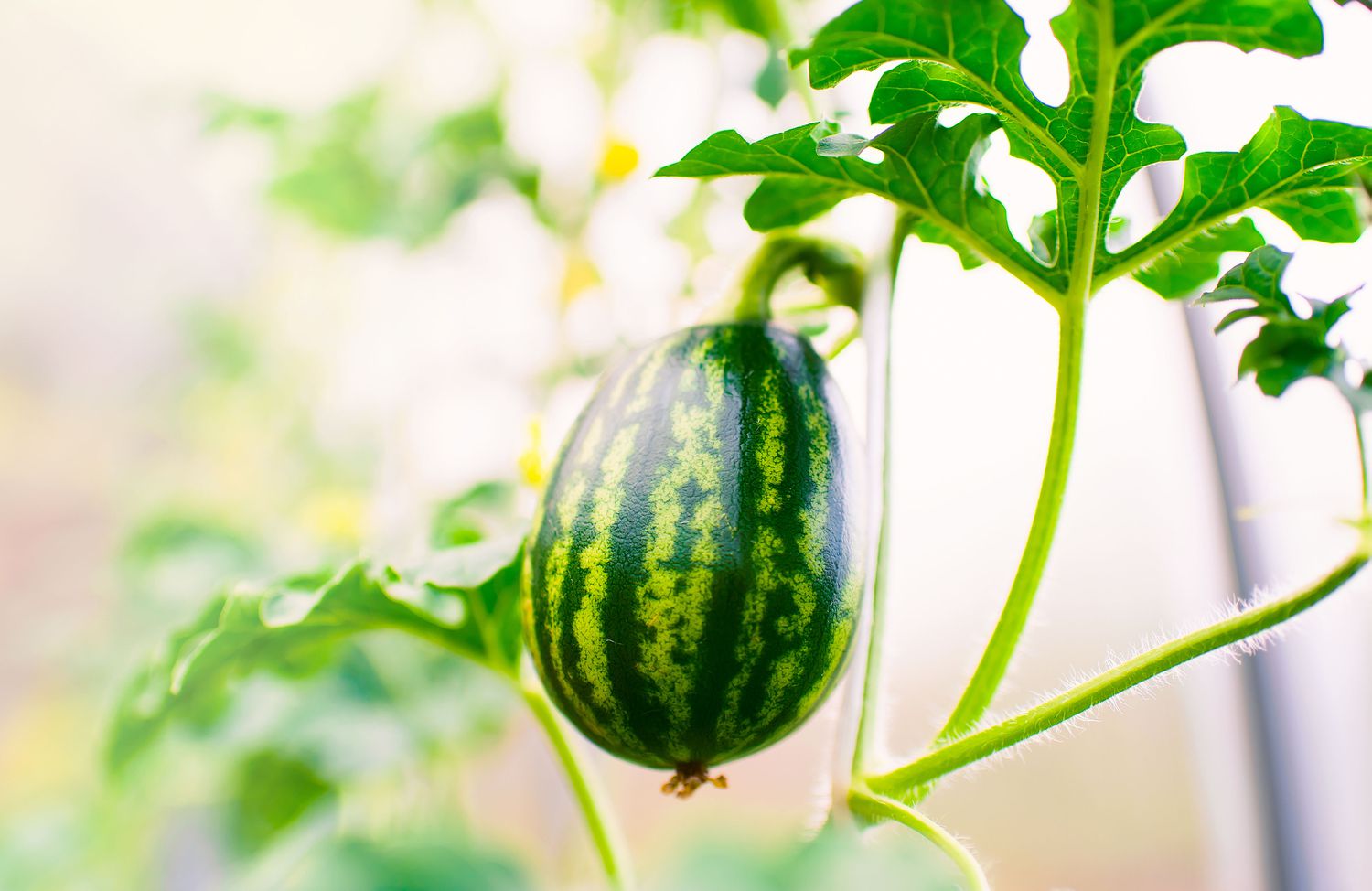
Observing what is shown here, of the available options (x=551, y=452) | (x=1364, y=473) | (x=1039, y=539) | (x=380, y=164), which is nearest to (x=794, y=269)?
(x=1039, y=539)

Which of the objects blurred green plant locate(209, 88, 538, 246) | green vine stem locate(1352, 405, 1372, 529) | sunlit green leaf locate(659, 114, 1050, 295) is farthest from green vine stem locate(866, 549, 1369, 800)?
blurred green plant locate(209, 88, 538, 246)

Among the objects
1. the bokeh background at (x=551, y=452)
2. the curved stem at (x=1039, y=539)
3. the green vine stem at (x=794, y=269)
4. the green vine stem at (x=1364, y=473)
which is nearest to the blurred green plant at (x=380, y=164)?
the bokeh background at (x=551, y=452)

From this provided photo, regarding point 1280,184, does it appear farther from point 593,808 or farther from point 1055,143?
point 593,808

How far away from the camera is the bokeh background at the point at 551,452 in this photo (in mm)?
1229

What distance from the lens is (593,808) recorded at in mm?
757

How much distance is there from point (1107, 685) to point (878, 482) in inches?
7.7

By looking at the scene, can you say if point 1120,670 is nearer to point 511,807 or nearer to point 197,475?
point 511,807

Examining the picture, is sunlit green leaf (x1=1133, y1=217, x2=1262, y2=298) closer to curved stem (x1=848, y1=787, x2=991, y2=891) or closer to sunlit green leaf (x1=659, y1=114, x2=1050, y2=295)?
sunlit green leaf (x1=659, y1=114, x2=1050, y2=295)

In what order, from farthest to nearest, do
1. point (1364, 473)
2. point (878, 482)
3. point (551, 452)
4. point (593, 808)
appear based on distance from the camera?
point (551, 452) → point (593, 808) → point (878, 482) → point (1364, 473)

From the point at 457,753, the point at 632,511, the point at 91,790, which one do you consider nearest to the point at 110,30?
the point at 91,790

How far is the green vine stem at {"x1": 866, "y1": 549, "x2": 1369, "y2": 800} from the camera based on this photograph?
0.51 meters

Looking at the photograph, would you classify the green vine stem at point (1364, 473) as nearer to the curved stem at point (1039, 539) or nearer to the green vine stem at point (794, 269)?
the curved stem at point (1039, 539)

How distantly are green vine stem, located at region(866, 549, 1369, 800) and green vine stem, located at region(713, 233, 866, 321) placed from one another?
33 centimetres

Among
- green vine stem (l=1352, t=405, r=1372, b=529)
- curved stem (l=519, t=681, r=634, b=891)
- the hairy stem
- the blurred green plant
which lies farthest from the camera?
the blurred green plant
